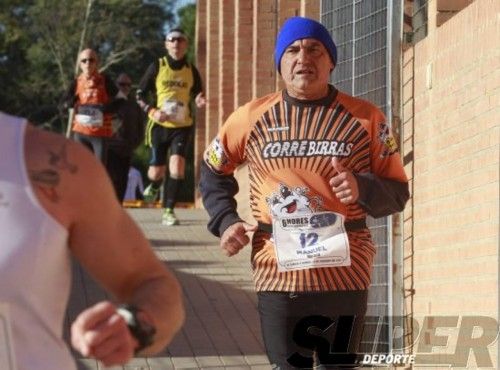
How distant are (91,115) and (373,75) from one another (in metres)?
6.18

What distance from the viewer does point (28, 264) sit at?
3.42 meters

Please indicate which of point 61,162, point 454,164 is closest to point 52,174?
point 61,162

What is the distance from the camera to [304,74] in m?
7.33

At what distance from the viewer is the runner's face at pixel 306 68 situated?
7.30 metres

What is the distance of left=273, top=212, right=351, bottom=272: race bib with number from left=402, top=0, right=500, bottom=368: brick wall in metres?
1.31

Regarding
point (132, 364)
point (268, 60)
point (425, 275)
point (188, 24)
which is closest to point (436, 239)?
point (425, 275)

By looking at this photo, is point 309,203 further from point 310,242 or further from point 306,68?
point 306,68

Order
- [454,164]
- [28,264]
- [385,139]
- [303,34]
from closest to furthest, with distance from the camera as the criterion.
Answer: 1. [28,264]
2. [385,139]
3. [303,34]
4. [454,164]

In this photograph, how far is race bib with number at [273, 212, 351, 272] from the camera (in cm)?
720

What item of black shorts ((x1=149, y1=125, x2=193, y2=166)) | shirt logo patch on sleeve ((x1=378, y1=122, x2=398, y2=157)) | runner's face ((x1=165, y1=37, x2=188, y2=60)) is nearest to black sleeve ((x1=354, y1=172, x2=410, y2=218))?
shirt logo patch on sleeve ((x1=378, y1=122, x2=398, y2=157))

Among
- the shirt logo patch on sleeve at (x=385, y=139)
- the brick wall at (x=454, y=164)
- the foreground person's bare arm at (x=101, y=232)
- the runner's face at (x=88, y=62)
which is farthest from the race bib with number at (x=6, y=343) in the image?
the runner's face at (x=88, y=62)

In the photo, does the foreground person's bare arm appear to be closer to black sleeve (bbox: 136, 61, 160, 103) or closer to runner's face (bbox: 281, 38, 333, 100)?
runner's face (bbox: 281, 38, 333, 100)

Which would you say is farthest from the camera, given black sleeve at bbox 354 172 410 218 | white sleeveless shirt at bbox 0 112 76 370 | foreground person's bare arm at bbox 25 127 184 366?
black sleeve at bbox 354 172 410 218

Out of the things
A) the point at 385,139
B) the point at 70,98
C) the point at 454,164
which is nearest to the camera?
the point at 385,139
